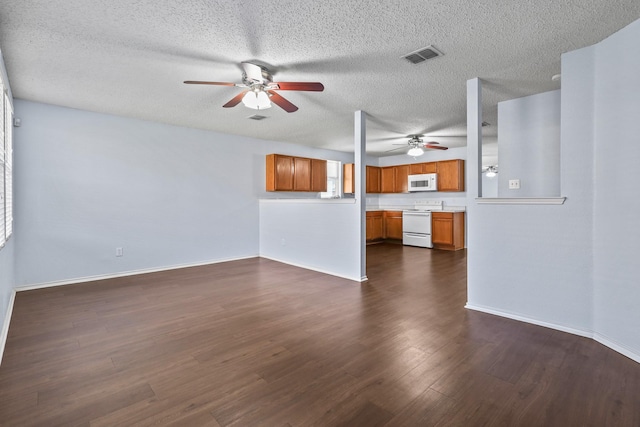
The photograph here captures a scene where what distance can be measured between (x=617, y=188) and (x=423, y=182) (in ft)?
17.4

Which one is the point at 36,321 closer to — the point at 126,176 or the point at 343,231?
the point at 126,176

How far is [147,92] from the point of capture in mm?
3574

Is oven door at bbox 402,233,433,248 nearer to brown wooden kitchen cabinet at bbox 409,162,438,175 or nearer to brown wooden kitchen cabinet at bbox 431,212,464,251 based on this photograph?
brown wooden kitchen cabinet at bbox 431,212,464,251

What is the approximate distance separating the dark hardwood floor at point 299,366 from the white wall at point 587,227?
215 mm

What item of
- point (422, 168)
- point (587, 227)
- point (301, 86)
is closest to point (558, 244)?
point (587, 227)

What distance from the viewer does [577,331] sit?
99.3 inches

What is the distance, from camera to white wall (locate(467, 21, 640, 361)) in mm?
2193

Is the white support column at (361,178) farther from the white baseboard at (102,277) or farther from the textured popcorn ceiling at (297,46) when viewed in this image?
the white baseboard at (102,277)

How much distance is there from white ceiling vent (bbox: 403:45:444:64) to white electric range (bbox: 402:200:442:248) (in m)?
4.82

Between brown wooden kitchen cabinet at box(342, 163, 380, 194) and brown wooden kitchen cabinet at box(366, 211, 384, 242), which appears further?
brown wooden kitchen cabinet at box(366, 211, 384, 242)

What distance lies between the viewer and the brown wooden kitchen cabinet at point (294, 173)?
20.2ft

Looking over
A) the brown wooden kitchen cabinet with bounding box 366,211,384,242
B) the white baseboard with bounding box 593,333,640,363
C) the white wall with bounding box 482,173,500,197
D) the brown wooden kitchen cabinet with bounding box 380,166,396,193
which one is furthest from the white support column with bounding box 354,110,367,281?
the white wall with bounding box 482,173,500,197

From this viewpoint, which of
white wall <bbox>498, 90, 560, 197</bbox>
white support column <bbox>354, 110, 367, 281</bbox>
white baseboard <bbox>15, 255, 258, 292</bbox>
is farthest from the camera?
white support column <bbox>354, 110, 367, 281</bbox>

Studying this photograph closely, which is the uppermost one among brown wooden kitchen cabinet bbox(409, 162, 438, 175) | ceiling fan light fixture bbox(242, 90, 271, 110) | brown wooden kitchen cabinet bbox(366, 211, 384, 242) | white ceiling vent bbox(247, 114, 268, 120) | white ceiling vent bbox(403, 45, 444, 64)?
white ceiling vent bbox(247, 114, 268, 120)
